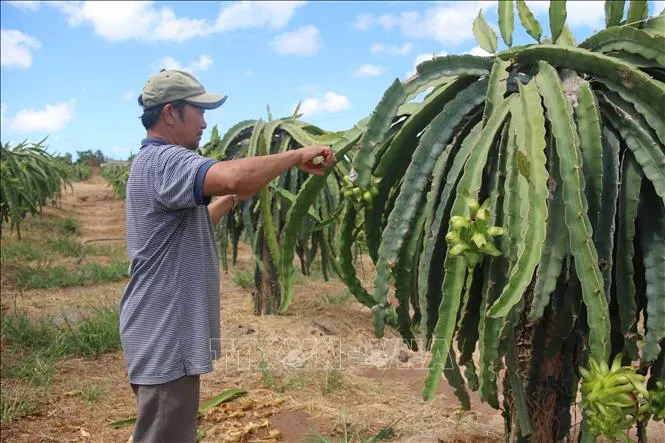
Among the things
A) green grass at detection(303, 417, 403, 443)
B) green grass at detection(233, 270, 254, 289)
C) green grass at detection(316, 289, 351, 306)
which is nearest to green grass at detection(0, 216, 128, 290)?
green grass at detection(233, 270, 254, 289)

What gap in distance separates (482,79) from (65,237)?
12.8m

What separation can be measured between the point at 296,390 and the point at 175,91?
2558 mm

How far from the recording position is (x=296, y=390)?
461cm

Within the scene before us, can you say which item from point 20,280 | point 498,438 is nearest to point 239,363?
point 498,438

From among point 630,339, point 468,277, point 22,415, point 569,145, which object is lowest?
point 22,415

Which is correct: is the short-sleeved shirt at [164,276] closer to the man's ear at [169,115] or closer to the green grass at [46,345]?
the man's ear at [169,115]

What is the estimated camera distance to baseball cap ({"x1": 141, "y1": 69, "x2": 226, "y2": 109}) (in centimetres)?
271

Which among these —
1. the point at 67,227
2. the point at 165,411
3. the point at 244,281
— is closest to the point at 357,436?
the point at 165,411

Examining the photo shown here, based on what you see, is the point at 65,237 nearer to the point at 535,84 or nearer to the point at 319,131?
the point at 319,131

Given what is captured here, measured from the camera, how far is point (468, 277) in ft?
6.98

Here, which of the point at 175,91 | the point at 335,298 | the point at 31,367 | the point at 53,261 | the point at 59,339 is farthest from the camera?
the point at 53,261

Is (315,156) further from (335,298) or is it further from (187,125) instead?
(335,298)

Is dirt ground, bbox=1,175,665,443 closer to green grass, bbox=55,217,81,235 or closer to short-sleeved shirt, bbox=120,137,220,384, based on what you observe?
short-sleeved shirt, bbox=120,137,220,384

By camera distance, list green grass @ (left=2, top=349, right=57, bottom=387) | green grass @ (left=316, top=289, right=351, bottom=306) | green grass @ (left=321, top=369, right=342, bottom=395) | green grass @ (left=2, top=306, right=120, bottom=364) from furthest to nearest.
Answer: green grass @ (left=316, top=289, right=351, bottom=306), green grass @ (left=2, top=306, right=120, bottom=364), green grass @ (left=2, top=349, right=57, bottom=387), green grass @ (left=321, top=369, right=342, bottom=395)
